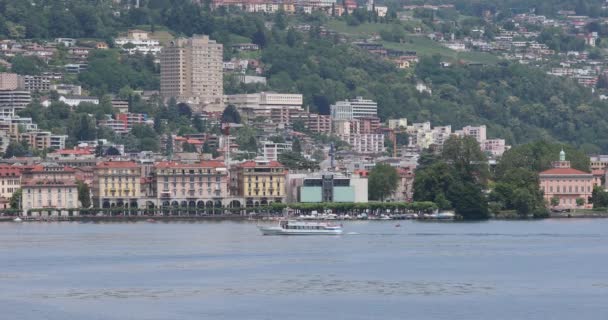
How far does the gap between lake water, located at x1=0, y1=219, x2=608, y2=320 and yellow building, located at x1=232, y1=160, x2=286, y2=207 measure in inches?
1213

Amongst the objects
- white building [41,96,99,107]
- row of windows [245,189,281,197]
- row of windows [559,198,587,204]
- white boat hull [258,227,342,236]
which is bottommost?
row of windows [559,198,587,204]

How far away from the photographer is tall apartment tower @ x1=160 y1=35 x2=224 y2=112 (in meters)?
194

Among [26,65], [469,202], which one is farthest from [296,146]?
[469,202]

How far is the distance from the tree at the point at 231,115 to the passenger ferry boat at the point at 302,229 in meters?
86.4

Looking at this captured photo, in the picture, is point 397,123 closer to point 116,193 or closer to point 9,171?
point 9,171

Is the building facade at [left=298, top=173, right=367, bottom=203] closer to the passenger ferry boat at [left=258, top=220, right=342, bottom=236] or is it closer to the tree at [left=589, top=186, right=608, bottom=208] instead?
the tree at [left=589, top=186, right=608, bottom=208]

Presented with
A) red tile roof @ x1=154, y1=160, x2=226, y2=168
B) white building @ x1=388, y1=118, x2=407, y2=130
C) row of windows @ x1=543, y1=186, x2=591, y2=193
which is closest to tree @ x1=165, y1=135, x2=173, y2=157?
white building @ x1=388, y1=118, x2=407, y2=130

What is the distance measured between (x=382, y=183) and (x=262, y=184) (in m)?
6.68

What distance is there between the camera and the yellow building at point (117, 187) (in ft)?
411

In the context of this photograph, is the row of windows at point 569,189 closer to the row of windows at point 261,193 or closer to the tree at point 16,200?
the row of windows at point 261,193

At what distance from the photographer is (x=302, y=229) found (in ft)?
315

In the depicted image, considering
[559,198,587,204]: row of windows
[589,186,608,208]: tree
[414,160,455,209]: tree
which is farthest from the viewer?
[559,198,587,204]: row of windows

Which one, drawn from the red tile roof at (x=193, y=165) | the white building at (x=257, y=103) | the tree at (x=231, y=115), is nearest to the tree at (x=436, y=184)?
the red tile roof at (x=193, y=165)

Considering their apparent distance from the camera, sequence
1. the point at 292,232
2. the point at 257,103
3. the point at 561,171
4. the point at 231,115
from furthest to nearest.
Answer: the point at 257,103
the point at 231,115
the point at 561,171
the point at 292,232
